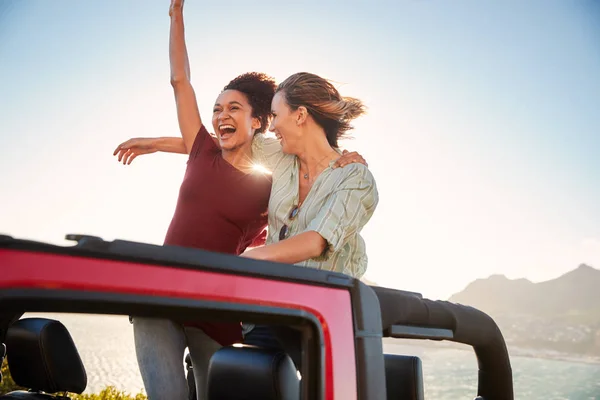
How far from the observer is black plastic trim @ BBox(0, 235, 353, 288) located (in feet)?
3.20

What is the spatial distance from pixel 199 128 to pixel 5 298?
219 cm

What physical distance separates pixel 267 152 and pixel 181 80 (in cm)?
55

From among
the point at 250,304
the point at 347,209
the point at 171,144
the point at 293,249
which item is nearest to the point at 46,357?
the point at 171,144

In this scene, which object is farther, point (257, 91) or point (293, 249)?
point (257, 91)

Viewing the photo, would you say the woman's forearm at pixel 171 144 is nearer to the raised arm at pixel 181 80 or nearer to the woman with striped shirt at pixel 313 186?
the raised arm at pixel 181 80

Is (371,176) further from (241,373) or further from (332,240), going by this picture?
(241,373)

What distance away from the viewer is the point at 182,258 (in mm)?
1119

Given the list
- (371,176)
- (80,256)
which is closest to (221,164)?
(371,176)

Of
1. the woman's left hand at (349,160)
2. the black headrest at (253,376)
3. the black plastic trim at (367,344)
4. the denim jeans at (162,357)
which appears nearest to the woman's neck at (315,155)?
the woman's left hand at (349,160)

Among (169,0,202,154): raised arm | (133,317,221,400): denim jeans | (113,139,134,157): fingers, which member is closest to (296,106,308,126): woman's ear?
(169,0,202,154): raised arm

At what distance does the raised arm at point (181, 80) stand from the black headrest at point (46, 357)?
107 cm

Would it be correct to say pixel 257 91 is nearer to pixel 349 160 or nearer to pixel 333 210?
pixel 349 160

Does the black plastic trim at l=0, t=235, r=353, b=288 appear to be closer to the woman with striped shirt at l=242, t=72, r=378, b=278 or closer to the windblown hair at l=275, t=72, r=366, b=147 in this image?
the woman with striped shirt at l=242, t=72, r=378, b=278

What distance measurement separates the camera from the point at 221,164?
278 cm
